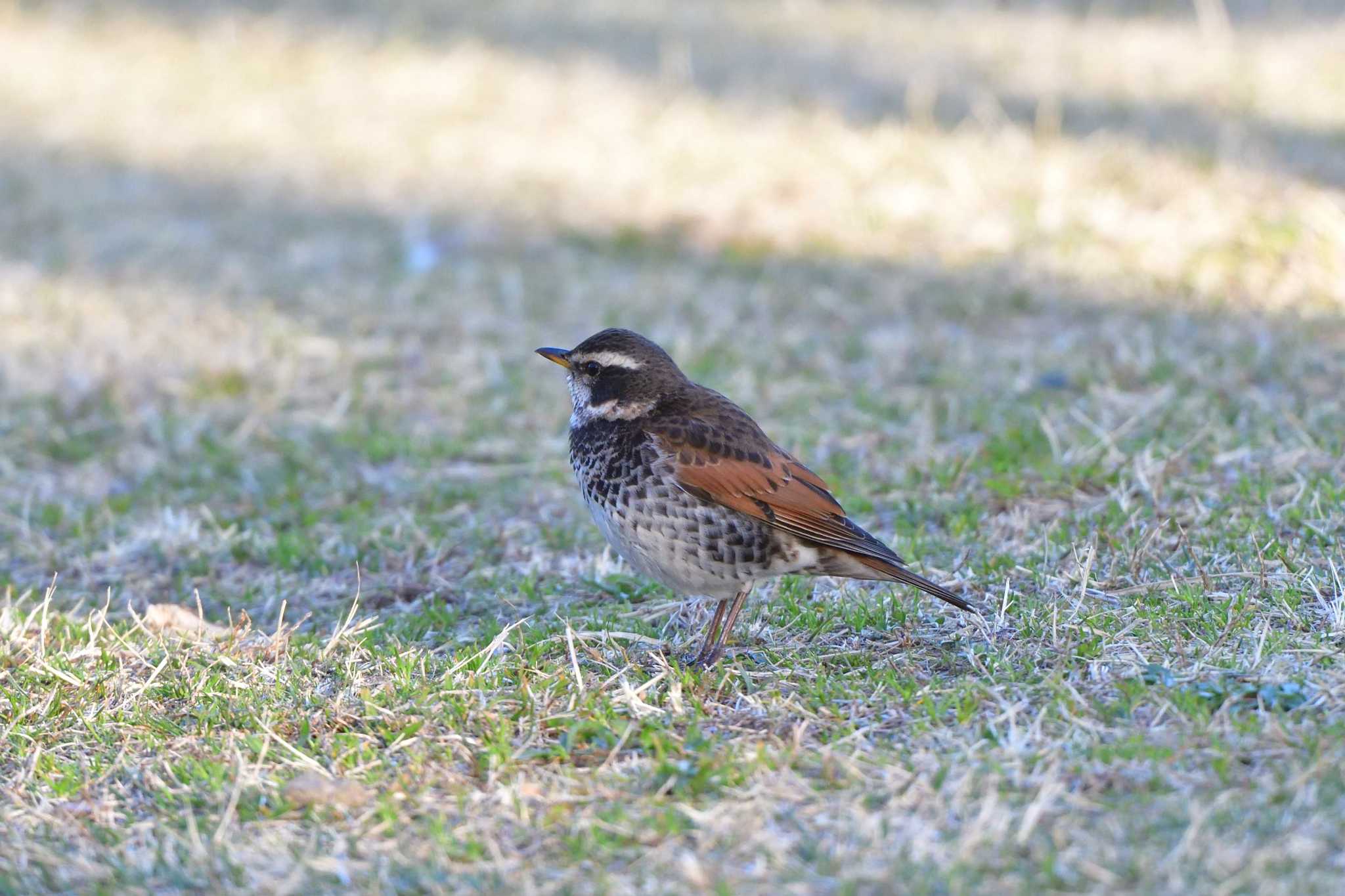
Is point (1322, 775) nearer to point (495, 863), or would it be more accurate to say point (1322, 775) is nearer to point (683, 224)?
point (495, 863)

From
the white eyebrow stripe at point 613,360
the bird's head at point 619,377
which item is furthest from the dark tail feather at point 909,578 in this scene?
the white eyebrow stripe at point 613,360

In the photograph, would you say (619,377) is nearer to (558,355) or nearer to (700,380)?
(558,355)

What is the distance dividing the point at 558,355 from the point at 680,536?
112 cm

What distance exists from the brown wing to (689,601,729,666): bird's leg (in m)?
0.41

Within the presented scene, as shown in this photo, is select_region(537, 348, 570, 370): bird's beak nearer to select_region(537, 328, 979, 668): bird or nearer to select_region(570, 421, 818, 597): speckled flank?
select_region(537, 328, 979, 668): bird

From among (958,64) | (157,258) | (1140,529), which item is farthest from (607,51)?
(1140,529)

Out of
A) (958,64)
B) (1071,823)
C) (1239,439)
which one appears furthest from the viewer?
(958,64)

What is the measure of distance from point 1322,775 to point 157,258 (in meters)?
9.35

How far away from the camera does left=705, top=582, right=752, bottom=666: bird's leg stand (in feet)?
16.4

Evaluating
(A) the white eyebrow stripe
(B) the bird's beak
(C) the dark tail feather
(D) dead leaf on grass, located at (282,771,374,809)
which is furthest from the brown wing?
(D) dead leaf on grass, located at (282,771,374,809)

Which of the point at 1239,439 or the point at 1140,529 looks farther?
the point at 1239,439

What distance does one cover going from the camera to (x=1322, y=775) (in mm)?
3818

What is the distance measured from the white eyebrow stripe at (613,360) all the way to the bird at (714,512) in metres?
0.19

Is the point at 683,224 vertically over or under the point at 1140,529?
over
